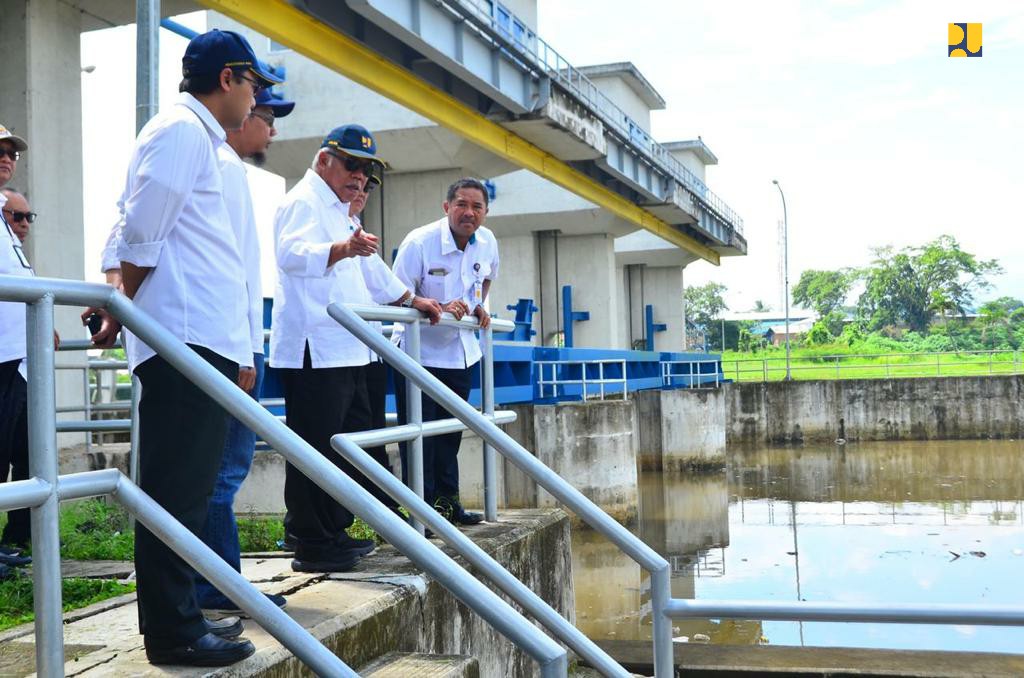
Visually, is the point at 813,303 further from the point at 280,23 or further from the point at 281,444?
the point at 281,444

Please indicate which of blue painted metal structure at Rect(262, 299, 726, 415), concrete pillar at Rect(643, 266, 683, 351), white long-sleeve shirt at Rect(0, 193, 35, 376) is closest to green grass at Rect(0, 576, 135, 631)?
white long-sleeve shirt at Rect(0, 193, 35, 376)

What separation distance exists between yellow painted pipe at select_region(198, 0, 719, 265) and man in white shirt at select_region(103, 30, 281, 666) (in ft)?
26.8

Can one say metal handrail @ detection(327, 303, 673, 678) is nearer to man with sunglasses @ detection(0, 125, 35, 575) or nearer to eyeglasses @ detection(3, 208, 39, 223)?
man with sunglasses @ detection(0, 125, 35, 575)

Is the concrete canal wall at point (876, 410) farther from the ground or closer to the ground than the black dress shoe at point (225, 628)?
closer to the ground

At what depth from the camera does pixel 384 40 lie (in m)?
13.0

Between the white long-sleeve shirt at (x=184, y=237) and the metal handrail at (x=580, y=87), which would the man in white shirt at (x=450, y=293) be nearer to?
the white long-sleeve shirt at (x=184, y=237)

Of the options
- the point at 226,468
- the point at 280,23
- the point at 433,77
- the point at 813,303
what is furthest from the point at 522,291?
the point at 813,303

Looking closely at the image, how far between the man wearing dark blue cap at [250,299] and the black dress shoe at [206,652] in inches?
16.8

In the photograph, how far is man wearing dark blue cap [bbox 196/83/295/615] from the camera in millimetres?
2871

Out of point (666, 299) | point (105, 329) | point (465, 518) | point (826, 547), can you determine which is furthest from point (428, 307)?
point (666, 299)

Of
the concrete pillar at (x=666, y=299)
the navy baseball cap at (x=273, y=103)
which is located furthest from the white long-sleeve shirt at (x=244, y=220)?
the concrete pillar at (x=666, y=299)

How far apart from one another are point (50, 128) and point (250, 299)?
7.66 metres

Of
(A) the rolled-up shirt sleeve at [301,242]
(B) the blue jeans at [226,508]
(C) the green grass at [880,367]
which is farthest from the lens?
(C) the green grass at [880,367]

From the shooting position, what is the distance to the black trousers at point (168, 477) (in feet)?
7.76
